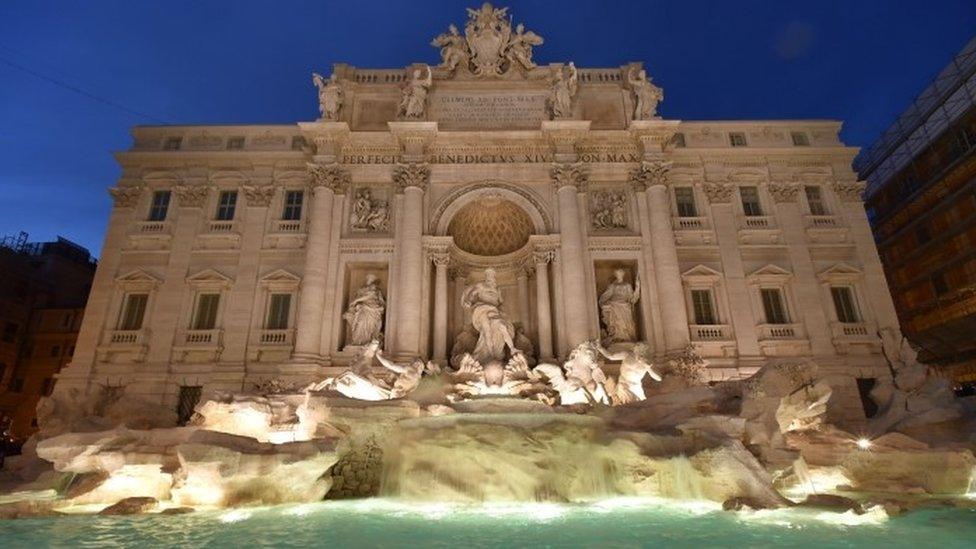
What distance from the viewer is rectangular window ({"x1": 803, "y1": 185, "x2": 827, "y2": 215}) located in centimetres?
2257

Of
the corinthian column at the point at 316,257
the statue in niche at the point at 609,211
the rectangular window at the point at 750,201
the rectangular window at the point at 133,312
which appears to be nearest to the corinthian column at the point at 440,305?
the corinthian column at the point at 316,257

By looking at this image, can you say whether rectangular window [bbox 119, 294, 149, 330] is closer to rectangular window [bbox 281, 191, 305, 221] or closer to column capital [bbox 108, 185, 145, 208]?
column capital [bbox 108, 185, 145, 208]

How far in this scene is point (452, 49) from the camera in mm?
23594

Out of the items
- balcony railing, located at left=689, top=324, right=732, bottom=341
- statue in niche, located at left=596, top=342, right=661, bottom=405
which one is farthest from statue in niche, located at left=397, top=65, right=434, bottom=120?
balcony railing, located at left=689, top=324, right=732, bottom=341

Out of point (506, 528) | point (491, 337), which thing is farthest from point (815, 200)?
point (506, 528)

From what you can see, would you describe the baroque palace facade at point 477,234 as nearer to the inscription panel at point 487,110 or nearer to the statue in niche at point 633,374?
the inscription panel at point 487,110

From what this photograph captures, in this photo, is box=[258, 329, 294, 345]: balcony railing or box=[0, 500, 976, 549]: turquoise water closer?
box=[0, 500, 976, 549]: turquoise water

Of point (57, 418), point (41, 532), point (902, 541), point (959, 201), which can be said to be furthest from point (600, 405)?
point (959, 201)

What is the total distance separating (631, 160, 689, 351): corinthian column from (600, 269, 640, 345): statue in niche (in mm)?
1096

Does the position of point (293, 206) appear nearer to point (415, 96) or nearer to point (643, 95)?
point (415, 96)

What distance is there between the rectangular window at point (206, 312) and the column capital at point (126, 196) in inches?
214

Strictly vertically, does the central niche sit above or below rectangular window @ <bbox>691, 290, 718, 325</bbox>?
above

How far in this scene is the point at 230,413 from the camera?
1341 cm

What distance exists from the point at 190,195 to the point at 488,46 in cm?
1447
